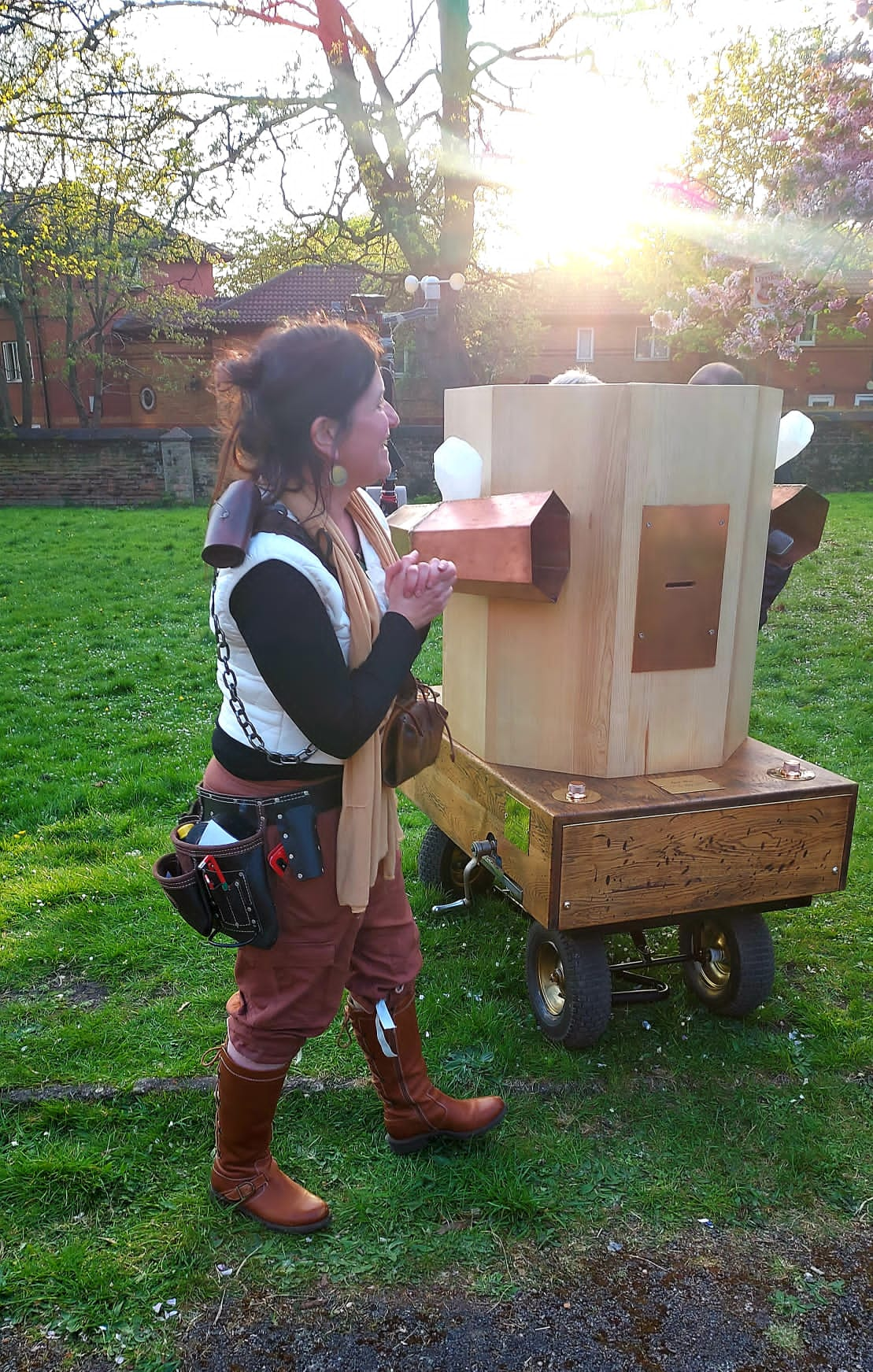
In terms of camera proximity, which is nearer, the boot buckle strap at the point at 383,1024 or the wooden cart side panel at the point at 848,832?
the boot buckle strap at the point at 383,1024

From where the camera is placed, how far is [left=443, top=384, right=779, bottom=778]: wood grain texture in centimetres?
223

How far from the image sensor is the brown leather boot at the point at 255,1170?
197cm

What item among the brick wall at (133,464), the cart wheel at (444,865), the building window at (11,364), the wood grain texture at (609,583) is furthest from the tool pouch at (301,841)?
the building window at (11,364)

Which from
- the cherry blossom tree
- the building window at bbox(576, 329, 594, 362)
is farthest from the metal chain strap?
the building window at bbox(576, 329, 594, 362)

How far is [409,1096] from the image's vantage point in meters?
2.20

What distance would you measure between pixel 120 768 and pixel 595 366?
87.3 ft

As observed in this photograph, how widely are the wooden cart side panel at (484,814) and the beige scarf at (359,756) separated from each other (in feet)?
1.44

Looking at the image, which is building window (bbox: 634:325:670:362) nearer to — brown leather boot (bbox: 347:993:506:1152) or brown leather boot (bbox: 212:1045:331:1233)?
brown leather boot (bbox: 347:993:506:1152)

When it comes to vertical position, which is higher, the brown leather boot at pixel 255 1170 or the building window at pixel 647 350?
the building window at pixel 647 350

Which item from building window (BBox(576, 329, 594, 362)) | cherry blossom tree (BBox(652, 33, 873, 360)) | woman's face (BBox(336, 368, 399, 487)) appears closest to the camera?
woman's face (BBox(336, 368, 399, 487))

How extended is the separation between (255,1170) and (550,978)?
98 centimetres

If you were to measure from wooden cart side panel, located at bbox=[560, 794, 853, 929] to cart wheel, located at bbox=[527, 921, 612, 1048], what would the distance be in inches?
7.8

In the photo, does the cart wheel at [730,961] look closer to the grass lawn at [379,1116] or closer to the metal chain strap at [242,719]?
the grass lawn at [379,1116]

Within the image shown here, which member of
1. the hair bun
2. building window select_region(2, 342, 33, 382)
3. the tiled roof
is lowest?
the hair bun
